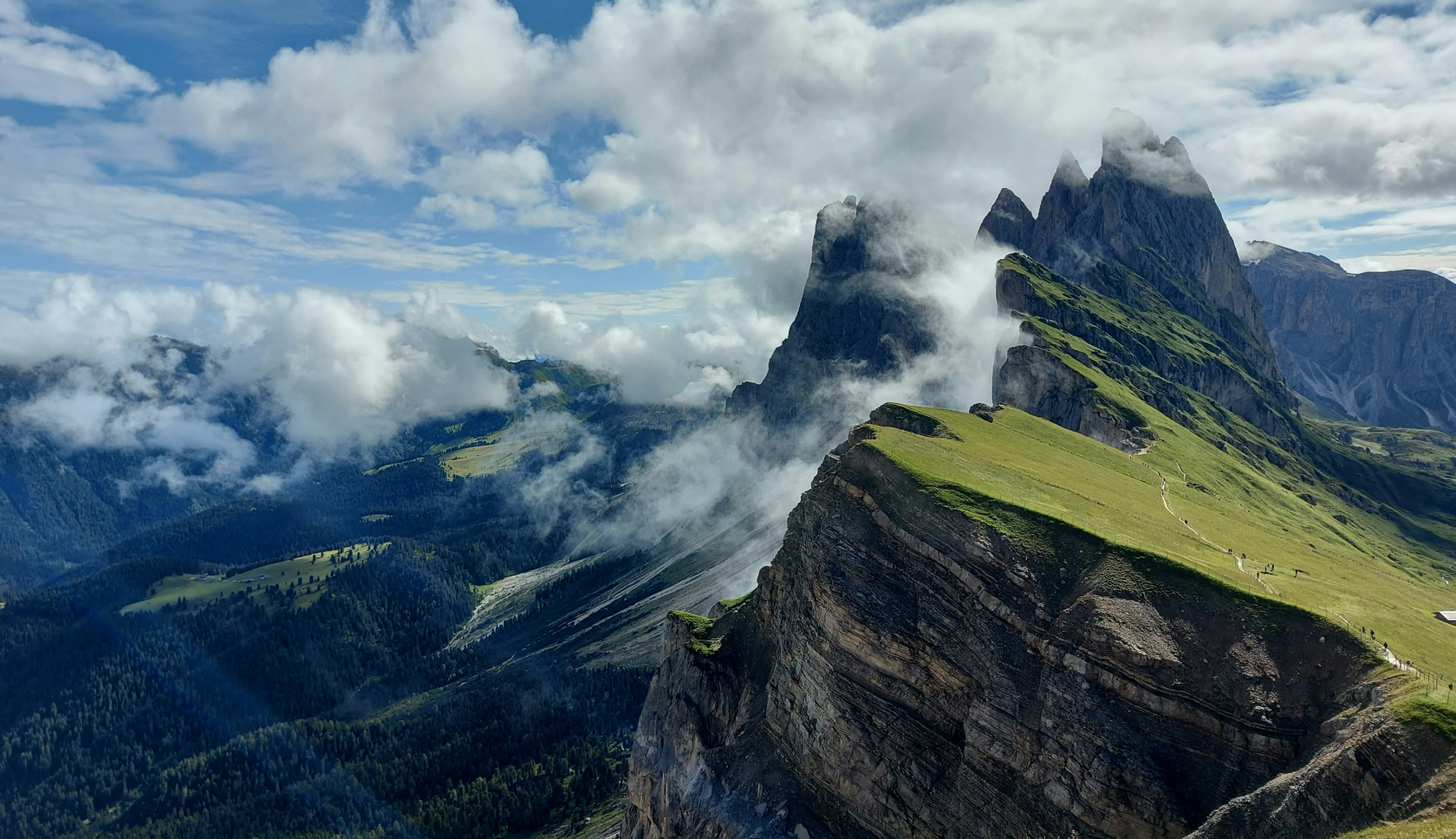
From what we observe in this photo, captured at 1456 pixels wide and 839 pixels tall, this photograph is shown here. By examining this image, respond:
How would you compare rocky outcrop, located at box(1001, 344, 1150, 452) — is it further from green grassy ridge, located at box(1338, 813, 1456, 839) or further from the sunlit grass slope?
green grassy ridge, located at box(1338, 813, 1456, 839)

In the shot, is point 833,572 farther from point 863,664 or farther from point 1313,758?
point 1313,758

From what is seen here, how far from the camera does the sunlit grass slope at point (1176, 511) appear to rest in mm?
66000

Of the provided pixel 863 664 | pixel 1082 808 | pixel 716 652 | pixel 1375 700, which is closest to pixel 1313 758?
pixel 1375 700

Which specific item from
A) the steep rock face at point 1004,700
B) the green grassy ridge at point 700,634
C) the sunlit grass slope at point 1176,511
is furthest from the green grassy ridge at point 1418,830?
the green grassy ridge at point 700,634

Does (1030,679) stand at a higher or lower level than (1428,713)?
lower

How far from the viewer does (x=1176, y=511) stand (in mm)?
108875

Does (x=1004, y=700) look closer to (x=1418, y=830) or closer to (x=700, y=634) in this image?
(x=1418, y=830)

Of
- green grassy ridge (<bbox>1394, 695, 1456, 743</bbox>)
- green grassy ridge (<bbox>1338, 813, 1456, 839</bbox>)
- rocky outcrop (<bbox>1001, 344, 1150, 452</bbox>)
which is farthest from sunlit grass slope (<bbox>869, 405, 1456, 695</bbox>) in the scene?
green grassy ridge (<bbox>1338, 813, 1456, 839</bbox>)

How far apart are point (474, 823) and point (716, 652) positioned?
125680 mm

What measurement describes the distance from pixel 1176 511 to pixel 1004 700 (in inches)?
2531

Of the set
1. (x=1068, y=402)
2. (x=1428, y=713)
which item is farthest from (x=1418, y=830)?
(x=1068, y=402)

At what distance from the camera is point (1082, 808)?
54281 millimetres

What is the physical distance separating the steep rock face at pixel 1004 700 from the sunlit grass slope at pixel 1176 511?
4402 mm

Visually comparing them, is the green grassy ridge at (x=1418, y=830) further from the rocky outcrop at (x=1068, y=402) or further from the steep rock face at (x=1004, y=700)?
the rocky outcrop at (x=1068, y=402)
